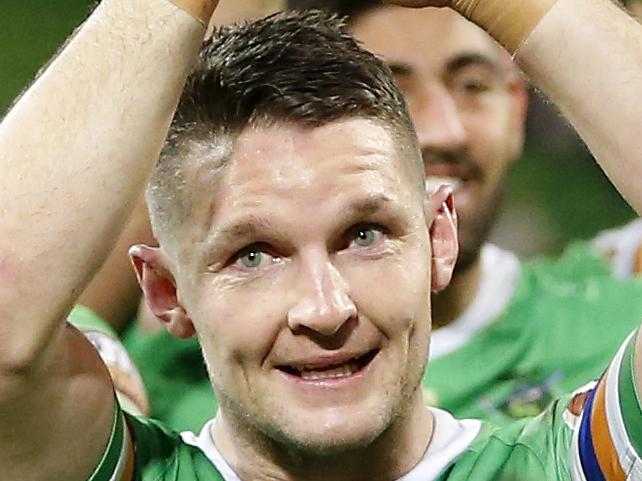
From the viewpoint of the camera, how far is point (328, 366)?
2.74 feet

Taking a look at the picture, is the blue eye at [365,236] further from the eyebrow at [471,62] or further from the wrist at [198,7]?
the eyebrow at [471,62]

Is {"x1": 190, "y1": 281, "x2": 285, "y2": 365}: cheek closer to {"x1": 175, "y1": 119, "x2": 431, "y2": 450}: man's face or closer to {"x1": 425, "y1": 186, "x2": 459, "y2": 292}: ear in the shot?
{"x1": 175, "y1": 119, "x2": 431, "y2": 450}: man's face

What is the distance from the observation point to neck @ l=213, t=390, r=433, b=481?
0.92 meters

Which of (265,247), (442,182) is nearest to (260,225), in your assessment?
(265,247)

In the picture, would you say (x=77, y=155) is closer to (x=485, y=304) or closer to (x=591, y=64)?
(x=591, y=64)

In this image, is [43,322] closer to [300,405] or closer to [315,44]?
[300,405]

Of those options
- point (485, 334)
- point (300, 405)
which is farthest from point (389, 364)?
point (485, 334)

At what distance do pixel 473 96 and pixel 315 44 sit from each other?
699 mm

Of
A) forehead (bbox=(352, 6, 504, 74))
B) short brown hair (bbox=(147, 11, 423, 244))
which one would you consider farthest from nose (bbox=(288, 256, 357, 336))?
forehead (bbox=(352, 6, 504, 74))

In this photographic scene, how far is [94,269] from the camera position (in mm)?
768

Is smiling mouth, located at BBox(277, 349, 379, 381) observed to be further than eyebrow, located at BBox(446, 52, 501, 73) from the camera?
No

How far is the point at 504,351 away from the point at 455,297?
0.34ft

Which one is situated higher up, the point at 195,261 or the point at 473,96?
the point at 195,261

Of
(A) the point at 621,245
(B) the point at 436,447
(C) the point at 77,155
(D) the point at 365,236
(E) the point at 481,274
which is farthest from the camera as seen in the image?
(A) the point at 621,245
